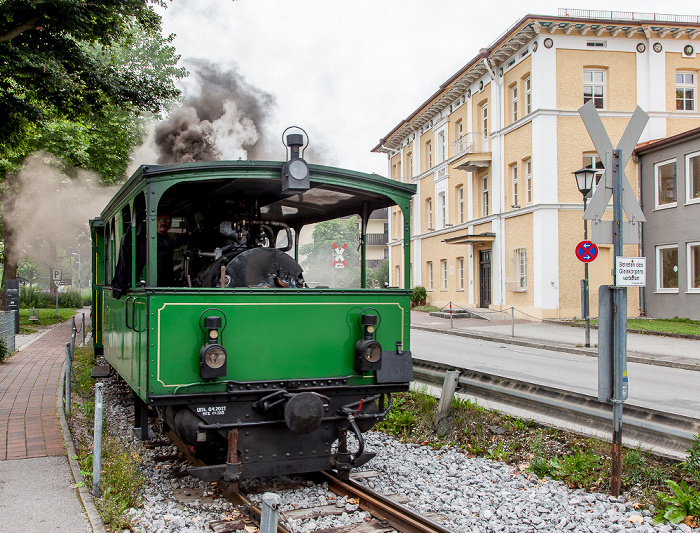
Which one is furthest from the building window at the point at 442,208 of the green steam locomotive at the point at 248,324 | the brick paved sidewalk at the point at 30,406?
the green steam locomotive at the point at 248,324

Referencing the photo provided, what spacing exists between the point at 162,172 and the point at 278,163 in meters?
0.99

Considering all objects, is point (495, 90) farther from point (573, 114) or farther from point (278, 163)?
point (278, 163)

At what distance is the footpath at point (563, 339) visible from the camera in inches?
585

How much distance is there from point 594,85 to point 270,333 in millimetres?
23982

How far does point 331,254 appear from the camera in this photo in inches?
287

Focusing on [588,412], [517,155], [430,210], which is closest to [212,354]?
[588,412]

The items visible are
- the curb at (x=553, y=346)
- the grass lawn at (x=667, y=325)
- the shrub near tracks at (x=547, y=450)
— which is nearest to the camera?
the shrub near tracks at (x=547, y=450)

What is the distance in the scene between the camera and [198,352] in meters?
5.37

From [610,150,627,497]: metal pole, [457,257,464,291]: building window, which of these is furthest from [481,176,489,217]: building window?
[610,150,627,497]: metal pole

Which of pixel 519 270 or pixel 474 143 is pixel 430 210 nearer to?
pixel 474 143

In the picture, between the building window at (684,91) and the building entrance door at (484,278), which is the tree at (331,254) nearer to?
the building entrance door at (484,278)

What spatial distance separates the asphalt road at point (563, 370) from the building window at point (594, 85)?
1228 centimetres

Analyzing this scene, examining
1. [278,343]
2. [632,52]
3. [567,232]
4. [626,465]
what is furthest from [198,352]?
[632,52]

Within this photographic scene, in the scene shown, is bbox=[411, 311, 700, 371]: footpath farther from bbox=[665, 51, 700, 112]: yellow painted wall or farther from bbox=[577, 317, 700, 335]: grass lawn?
bbox=[665, 51, 700, 112]: yellow painted wall
